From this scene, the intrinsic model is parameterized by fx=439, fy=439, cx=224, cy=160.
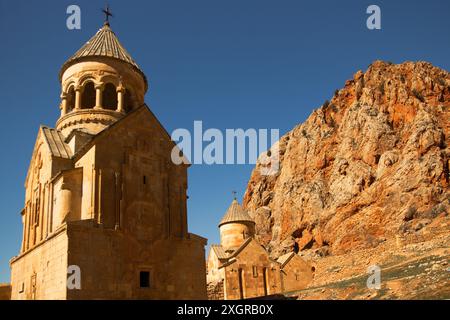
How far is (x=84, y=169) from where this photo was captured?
1339 cm

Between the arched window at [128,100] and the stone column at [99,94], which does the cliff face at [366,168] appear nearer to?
the arched window at [128,100]

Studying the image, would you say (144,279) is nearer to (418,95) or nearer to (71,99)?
(71,99)

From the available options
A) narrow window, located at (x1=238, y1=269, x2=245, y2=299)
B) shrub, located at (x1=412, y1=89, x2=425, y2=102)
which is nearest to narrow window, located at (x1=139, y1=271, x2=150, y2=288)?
narrow window, located at (x1=238, y1=269, x2=245, y2=299)

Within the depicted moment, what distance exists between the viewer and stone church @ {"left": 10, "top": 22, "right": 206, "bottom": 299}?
39.4 ft

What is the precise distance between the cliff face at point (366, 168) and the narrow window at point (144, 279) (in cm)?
2841

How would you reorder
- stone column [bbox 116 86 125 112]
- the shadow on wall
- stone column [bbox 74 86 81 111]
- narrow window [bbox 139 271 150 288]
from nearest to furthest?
1. narrow window [bbox 139 271 150 288]
2. the shadow on wall
3. stone column [bbox 74 86 81 111]
4. stone column [bbox 116 86 125 112]

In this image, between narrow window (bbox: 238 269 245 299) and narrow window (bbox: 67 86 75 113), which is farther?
narrow window (bbox: 238 269 245 299)

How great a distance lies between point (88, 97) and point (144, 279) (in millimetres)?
7710

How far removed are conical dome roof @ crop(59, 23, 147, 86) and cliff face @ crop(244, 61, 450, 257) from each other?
28503mm

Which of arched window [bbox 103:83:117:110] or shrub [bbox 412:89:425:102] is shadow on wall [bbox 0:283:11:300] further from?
shrub [bbox 412:89:425:102]

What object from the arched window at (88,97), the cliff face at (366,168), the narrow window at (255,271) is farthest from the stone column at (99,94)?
the cliff face at (366,168)
